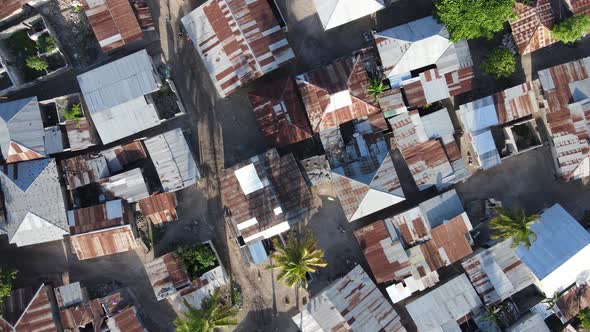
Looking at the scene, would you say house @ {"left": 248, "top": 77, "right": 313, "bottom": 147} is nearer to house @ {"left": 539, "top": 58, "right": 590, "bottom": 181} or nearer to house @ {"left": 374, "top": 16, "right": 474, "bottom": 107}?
house @ {"left": 374, "top": 16, "right": 474, "bottom": 107}

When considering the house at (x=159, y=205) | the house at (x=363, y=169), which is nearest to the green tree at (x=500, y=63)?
the house at (x=363, y=169)

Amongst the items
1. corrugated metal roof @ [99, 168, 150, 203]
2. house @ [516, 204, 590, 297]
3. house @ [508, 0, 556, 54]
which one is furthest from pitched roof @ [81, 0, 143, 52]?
house @ [516, 204, 590, 297]

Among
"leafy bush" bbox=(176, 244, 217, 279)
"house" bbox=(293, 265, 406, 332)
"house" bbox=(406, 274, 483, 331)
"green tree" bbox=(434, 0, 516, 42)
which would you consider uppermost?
"green tree" bbox=(434, 0, 516, 42)

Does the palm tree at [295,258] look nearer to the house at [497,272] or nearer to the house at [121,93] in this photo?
the house at [497,272]

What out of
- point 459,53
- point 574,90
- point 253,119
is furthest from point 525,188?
point 253,119

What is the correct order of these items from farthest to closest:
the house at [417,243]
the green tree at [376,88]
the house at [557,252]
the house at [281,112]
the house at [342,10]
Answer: the house at [417,243], the green tree at [376,88], the house at [281,112], the house at [557,252], the house at [342,10]
